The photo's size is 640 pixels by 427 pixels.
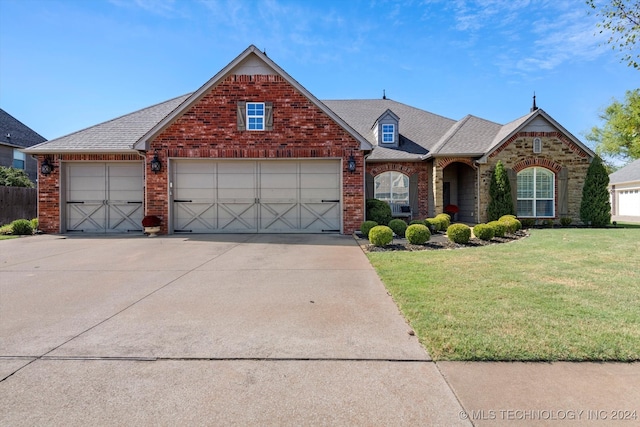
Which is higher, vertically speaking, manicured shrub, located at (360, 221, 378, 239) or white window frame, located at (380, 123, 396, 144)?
white window frame, located at (380, 123, 396, 144)

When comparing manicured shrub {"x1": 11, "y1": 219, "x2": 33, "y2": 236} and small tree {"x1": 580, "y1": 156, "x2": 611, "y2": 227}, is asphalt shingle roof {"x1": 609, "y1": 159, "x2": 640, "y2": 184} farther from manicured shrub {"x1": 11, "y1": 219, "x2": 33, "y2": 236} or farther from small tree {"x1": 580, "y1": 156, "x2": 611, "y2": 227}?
manicured shrub {"x1": 11, "y1": 219, "x2": 33, "y2": 236}

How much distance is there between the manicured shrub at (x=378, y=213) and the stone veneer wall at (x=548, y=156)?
17.8ft

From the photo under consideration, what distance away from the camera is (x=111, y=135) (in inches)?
544

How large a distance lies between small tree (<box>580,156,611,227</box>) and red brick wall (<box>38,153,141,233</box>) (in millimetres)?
18766

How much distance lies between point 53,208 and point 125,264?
857 cm

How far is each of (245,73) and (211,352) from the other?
37.3ft

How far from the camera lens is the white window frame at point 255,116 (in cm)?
1249

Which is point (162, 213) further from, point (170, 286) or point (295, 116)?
point (170, 286)

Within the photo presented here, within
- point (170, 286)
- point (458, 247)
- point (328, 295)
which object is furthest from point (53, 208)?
point (458, 247)

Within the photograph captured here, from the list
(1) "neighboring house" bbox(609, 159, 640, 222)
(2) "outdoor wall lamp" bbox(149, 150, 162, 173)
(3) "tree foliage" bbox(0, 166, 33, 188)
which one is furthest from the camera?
(1) "neighboring house" bbox(609, 159, 640, 222)

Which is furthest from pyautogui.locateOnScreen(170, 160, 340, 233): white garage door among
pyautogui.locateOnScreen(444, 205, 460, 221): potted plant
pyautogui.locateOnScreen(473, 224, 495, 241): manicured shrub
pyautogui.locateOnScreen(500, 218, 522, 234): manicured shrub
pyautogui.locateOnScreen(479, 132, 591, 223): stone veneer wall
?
pyautogui.locateOnScreen(479, 132, 591, 223): stone veneer wall

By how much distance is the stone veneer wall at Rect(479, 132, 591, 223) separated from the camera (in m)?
15.1

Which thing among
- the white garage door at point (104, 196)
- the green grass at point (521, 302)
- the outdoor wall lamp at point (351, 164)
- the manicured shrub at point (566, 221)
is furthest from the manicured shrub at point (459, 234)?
the white garage door at point (104, 196)

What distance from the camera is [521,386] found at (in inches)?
102
